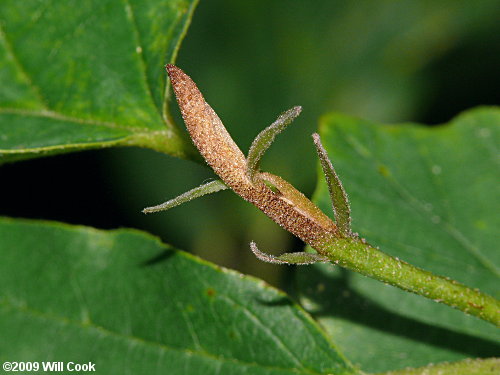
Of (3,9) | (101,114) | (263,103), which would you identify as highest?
(3,9)

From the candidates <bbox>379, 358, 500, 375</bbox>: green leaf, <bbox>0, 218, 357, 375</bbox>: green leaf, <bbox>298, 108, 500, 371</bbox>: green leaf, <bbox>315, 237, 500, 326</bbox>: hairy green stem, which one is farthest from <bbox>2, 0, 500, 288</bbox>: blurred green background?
<bbox>315, 237, 500, 326</bbox>: hairy green stem

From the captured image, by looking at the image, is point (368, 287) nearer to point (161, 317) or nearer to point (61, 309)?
point (161, 317)

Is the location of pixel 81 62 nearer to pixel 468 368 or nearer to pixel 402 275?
pixel 402 275

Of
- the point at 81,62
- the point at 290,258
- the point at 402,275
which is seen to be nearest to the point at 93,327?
the point at 81,62

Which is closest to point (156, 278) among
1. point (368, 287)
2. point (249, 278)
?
point (249, 278)

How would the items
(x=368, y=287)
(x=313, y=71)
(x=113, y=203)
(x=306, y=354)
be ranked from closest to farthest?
(x=306, y=354)
(x=368, y=287)
(x=113, y=203)
(x=313, y=71)

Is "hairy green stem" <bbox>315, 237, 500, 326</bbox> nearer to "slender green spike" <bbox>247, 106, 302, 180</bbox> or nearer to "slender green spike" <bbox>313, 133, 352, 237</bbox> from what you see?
"slender green spike" <bbox>313, 133, 352, 237</bbox>
